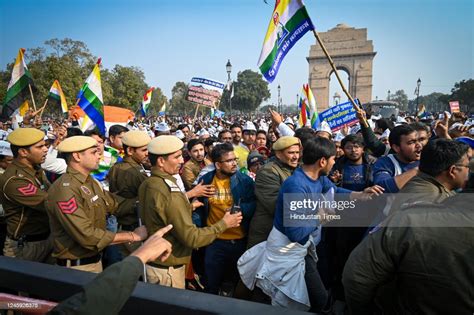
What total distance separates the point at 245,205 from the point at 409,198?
180cm

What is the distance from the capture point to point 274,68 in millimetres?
4879

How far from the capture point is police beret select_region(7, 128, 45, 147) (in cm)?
340

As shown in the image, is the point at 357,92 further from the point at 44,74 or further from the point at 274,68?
the point at 274,68

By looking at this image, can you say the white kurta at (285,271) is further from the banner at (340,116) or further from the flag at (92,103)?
the flag at (92,103)

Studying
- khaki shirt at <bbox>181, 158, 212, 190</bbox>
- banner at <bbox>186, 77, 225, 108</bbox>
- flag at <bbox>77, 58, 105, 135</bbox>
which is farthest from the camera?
banner at <bbox>186, 77, 225, 108</bbox>

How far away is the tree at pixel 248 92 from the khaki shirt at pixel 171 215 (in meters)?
81.2

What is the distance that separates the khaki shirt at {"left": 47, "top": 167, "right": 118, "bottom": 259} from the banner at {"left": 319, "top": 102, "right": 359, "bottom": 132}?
5.66m

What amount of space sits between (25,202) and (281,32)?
4.02 m

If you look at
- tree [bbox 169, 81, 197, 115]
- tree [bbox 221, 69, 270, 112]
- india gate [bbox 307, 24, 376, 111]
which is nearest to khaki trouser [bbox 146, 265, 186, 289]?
india gate [bbox 307, 24, 376, 111]

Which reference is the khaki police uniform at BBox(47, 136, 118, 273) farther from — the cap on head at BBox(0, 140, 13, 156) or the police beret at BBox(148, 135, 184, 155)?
the cap on head at BBox(0, 140, 13, 156)

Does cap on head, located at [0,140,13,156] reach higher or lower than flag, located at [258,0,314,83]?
lower

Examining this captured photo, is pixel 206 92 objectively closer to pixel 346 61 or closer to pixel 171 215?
pixel 171 215

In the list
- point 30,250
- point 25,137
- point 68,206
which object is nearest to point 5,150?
point 25,137

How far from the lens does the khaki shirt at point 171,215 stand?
2586 millimetres
